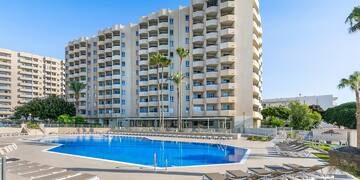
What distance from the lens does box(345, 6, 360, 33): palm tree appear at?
17969 millimetres

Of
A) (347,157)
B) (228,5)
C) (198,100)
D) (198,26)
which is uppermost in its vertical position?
(228,5)

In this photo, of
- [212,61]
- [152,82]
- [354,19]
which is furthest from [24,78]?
[354,19]

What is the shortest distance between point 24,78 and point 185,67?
298 ft

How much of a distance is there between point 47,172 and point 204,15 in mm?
55917

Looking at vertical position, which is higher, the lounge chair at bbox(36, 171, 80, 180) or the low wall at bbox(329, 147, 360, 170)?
the low wall at bbox(329, 147, 360, 170)

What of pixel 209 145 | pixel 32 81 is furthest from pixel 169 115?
pixel 32 81

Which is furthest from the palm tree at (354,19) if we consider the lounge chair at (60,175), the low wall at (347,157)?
the lounge chair at (60,175)

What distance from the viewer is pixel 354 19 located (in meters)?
18.3

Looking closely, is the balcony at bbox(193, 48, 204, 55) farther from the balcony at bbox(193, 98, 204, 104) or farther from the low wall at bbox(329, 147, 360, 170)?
the low wall at bbox(329, 147, 360, 170)

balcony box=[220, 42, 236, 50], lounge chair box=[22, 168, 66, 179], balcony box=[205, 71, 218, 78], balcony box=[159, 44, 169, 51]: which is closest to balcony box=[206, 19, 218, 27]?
balcony box=[220, 42, 236, 50]

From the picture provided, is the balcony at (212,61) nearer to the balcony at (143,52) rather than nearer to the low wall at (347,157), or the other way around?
the balcony at (143,52)

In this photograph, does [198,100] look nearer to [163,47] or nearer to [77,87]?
[163,47]

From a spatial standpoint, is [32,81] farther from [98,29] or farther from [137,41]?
[137,41]

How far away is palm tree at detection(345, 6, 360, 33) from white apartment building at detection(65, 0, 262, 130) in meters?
40.3
